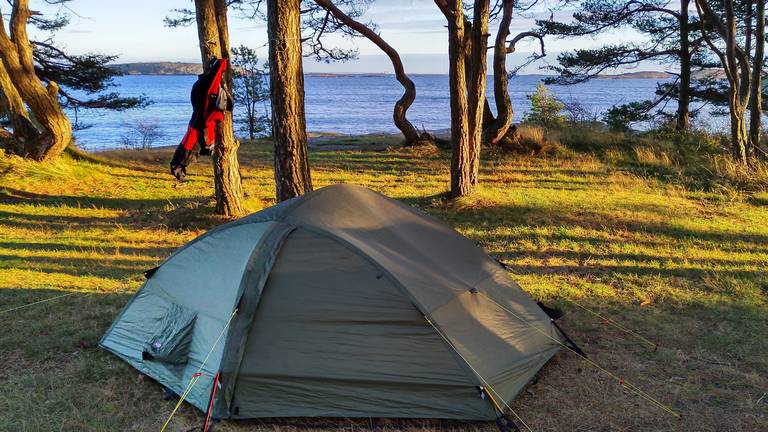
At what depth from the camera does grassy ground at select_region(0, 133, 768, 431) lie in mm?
3916

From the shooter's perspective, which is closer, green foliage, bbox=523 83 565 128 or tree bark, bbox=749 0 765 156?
tree bark, bbox=749 0 765 156

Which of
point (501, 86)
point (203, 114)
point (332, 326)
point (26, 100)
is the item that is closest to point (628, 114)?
point (501, 86)

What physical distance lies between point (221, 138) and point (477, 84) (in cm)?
425

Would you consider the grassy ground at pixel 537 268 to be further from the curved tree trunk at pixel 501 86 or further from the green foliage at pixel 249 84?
the green foliage at pixel 249 84

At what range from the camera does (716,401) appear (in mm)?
4031

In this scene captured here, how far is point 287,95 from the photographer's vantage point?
24.0 ft

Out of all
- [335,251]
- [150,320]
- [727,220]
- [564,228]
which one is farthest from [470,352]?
[727,220]

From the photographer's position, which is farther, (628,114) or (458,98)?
(628,114)

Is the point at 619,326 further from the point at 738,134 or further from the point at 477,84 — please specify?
the point at 738,134

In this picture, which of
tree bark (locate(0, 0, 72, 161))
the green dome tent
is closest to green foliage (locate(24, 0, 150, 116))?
tree bark (locate(0, 0, 72, 161))

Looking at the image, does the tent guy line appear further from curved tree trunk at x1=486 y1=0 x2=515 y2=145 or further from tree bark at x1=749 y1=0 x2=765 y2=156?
curved tree trunk at x1=486 y1=0 x2=515 y2=145

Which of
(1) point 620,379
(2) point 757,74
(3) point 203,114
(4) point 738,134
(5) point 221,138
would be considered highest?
(2) point 757,74

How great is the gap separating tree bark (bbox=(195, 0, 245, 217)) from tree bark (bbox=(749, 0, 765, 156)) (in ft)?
31.3

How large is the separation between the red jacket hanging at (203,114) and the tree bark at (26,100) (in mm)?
6852
